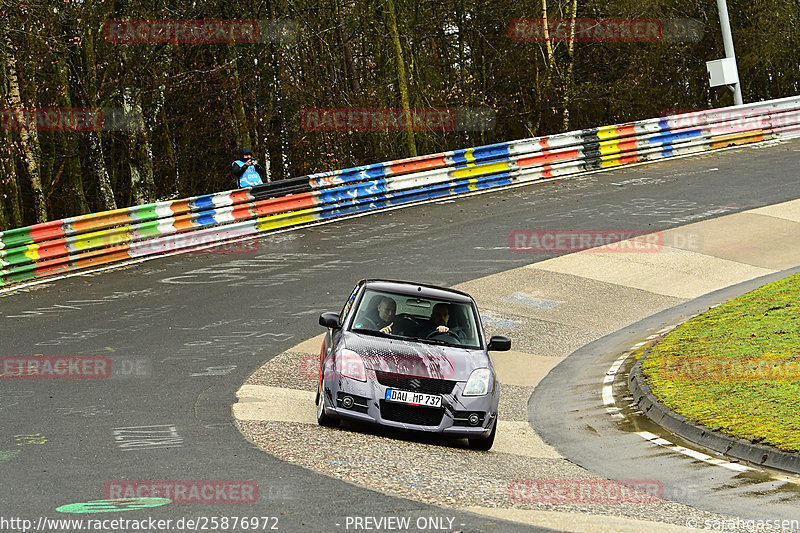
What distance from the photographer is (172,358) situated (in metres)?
13.3

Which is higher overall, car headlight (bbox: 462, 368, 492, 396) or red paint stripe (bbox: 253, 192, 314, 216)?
red paint stripe (bbox: 253, 192, 314, 216)

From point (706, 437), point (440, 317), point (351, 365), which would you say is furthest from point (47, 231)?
point (706, 437)

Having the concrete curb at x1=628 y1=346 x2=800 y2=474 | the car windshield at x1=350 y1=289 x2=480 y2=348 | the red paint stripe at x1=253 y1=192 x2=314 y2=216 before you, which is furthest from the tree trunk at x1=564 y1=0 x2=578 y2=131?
the car windshield at x1=350 y1=289 x2=480 y2=348

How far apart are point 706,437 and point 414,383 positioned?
2.98m

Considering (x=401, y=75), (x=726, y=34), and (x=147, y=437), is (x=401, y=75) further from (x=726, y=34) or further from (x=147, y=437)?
(x=147, y=437)

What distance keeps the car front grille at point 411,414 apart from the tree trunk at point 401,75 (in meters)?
20.5

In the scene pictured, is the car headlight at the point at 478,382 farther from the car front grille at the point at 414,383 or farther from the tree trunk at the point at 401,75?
the tree trunk at the point at 401,75

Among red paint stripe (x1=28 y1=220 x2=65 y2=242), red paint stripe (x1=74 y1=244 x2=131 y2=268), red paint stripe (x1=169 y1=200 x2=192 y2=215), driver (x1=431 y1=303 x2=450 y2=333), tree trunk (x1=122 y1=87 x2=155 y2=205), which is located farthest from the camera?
tree trunk (x1=122 y1=87 x2=155 y2=205)

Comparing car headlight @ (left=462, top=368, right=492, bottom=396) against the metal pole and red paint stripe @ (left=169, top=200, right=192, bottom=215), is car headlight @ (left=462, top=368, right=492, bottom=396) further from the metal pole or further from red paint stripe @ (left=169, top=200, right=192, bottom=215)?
the metal pole

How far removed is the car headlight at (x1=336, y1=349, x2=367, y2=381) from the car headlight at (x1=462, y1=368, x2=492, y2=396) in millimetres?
1014

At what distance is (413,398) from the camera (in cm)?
964

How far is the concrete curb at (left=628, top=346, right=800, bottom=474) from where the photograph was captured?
29.5ft

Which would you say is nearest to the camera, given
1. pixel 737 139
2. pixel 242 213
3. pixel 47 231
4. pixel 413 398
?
pixel 413 398

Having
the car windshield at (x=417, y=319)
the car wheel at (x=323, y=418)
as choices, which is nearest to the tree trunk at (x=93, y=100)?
the car windshield at (x=417, y=319)
